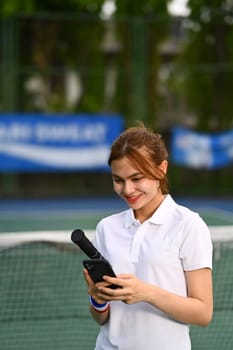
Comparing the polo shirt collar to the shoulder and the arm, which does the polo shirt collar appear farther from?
the arm

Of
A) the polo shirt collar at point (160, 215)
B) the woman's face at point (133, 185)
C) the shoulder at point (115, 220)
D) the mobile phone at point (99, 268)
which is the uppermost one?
the woman's face at point (133, 185)

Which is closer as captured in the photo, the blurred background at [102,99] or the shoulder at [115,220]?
the shoulder at [115,220]

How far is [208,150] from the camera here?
16.9m

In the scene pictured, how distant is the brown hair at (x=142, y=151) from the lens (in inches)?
86.2

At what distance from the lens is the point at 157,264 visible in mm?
2217

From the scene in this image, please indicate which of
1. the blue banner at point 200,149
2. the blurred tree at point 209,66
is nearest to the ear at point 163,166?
the blue banner at point 200,149

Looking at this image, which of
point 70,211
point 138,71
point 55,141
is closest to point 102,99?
point 138,71

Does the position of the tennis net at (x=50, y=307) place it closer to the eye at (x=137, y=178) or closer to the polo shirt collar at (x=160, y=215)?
the polo shirt collar at (x=160, y=215)

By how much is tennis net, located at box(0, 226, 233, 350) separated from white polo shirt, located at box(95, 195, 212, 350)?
6.67 ft

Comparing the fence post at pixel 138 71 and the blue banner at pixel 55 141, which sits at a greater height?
the fence post at pixel 138 71

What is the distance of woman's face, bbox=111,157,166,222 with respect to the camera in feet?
7.22

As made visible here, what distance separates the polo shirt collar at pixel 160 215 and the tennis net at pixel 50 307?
2.00m

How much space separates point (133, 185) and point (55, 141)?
14.6 meters

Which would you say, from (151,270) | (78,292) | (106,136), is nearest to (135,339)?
(151,270)
